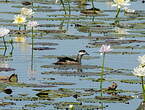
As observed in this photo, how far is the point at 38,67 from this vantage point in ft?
33.0

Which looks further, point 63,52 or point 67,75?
point 63,52

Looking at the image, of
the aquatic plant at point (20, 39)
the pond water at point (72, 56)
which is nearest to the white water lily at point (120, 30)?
the pond water at point (72, 56)

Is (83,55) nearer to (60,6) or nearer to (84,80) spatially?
(84,80)

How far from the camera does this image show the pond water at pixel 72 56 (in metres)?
8.03

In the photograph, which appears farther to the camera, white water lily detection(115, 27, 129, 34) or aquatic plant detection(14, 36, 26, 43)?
white water lily detection(115, 27, 129, 34)

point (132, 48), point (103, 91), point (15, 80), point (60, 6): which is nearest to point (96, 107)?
point (103, 91)

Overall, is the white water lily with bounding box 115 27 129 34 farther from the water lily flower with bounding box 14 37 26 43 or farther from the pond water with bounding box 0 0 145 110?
the water lily flower with bounding box 14 37 26 43

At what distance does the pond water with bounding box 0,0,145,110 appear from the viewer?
803cm

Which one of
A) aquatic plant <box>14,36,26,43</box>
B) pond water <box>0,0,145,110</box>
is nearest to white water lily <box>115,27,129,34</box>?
pond water <box>0,0,145,110</box>

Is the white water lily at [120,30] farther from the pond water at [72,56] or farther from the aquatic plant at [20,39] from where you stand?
the aquatic plant at [20,39]

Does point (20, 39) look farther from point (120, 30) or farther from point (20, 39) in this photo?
point (120, 30)

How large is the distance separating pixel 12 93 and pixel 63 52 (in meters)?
3.08

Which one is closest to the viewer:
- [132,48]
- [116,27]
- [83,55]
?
[83,55]

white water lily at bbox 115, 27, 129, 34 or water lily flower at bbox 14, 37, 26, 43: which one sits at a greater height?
water lily flower at bbox 14, 37, 26, 43
